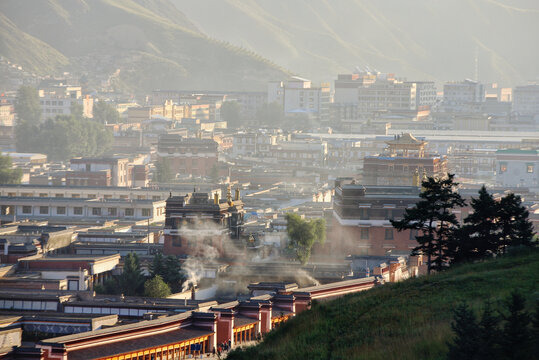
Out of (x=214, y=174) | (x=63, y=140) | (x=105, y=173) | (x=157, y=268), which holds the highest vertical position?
(x=63, y=140)

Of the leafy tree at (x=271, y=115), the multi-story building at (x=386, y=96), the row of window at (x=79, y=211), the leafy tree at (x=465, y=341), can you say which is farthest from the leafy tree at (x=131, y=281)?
the multi-story building at (x=386, y=96)

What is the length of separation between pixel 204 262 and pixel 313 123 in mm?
121222

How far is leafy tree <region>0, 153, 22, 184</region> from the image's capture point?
328 ft

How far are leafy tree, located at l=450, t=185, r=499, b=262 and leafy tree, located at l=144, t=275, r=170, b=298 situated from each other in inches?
493

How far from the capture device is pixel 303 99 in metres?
184

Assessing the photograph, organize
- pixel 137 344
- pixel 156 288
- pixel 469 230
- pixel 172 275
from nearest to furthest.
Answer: pixel 137 344 → pixel 469 230 → pixel 156 288 → pixel 172 275

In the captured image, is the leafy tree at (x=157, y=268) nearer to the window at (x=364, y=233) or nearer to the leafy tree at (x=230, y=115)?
the window at (x=364, y=233)

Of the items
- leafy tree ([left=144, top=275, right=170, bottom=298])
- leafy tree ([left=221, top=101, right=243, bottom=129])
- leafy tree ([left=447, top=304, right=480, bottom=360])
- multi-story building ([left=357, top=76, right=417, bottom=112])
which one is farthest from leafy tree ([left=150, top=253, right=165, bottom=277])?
multi-story building ([left=357, top=76, right=417, bottom=112])

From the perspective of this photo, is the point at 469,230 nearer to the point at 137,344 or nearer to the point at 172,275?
the point at 137,344

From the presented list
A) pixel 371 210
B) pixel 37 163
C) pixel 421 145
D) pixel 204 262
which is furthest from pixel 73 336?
pixel 37 163

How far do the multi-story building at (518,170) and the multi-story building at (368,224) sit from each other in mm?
44773

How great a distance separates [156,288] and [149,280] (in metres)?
1.44

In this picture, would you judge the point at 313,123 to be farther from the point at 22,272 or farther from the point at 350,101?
the point at 22,272

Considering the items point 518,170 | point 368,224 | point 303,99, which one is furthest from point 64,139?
point 368,224
